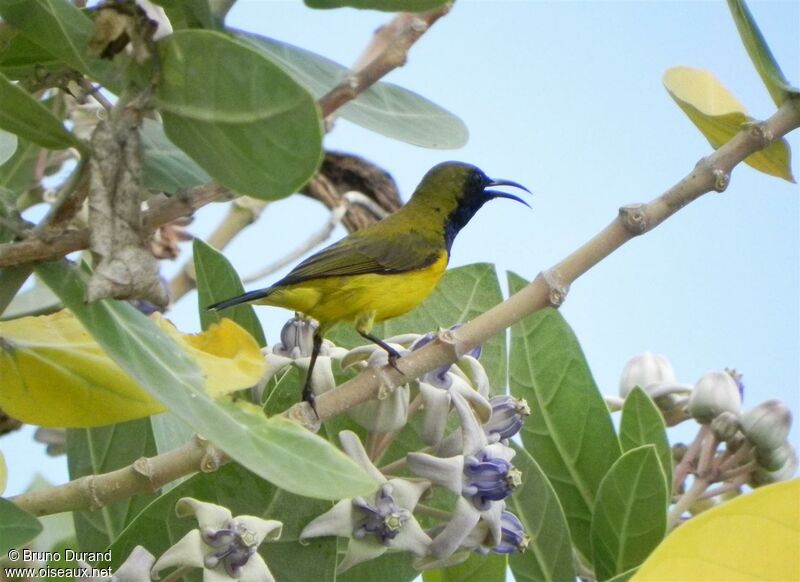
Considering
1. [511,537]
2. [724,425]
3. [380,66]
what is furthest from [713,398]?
[380,66]

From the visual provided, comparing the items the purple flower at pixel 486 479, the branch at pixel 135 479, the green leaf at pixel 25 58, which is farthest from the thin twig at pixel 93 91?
the purple flower at pixel 486 479

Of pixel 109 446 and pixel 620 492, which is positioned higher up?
pixel 109 446

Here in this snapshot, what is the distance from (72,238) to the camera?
3.89ft

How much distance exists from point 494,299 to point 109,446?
0.67 metres

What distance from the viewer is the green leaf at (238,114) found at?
3.39 ft

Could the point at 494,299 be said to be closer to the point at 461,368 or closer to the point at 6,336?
the point at 461,368

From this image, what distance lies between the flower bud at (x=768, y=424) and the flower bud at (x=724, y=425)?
0.09ft

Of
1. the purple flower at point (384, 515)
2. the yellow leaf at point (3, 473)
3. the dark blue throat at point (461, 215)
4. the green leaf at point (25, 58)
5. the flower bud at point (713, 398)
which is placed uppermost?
the green leaf at point (25, 58)

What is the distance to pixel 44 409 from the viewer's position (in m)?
1.40

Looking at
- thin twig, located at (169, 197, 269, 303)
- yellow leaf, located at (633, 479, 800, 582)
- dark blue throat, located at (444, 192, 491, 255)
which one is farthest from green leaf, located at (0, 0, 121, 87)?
dark blue throat, located at (444, 192, 491, 255)

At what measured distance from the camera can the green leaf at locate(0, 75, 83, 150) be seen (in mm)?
1209

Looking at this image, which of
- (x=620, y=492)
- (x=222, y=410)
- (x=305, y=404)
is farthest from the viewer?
(x=620, y=492)

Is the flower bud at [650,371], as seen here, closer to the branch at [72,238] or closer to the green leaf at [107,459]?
the green leaf at [107,459]

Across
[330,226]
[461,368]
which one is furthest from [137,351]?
[330,226]
